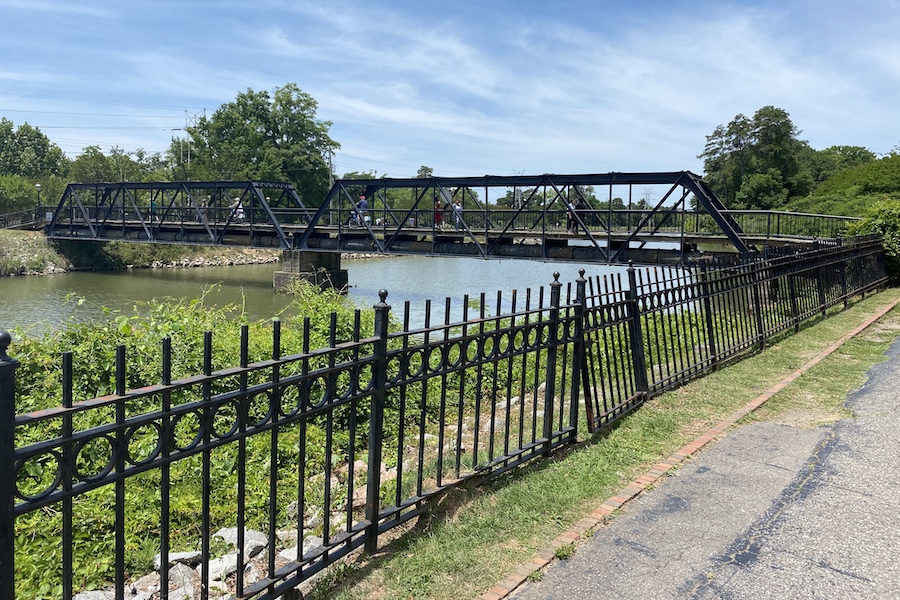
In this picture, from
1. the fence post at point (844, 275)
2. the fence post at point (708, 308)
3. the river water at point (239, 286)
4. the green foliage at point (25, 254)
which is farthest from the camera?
the green foliage at point (25, 254)

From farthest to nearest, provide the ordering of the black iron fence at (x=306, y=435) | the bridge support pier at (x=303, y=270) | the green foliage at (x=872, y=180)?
the green foliage at (x=872, y=180)
the bridge support pier at (x=303, y=270)
the black iron fence at (x=306, y=435)

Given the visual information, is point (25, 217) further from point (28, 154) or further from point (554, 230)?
point (554, 230)

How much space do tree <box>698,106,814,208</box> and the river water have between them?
32203mm

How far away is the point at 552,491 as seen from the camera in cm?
478

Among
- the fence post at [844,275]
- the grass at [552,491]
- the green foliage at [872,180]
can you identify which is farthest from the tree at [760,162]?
the grass at [552,491]

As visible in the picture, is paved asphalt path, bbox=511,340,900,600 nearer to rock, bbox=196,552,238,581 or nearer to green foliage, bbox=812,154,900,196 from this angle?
rock, bbox=196,552,238,581

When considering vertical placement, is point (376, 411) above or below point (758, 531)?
above

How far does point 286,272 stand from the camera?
3625 centimetres

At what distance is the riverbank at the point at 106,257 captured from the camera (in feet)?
144

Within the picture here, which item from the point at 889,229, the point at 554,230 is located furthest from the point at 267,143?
the point at 889,229

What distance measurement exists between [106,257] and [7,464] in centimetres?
5325

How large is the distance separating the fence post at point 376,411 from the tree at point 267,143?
222 feet

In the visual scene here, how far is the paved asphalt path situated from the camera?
3627mm

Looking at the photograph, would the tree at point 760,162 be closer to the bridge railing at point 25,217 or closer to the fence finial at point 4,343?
the bridge railing at point 25,217
